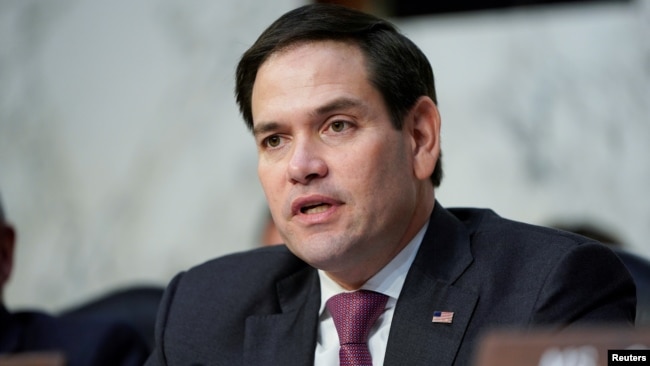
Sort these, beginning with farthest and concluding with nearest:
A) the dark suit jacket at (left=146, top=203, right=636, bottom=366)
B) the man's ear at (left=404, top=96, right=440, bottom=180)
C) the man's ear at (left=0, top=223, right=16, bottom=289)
A: the man's ear at (left=0, top=223, right=16, bottom=289)
the man's ear at (left=404, top=96, right=440, bottom=180)
the dark suit jacket at (left=146, top=203, right=636, bottom=366)

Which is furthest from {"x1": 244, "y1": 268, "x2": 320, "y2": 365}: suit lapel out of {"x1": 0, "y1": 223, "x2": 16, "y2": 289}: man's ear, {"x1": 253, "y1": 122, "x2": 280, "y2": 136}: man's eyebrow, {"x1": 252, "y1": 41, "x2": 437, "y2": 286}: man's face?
{"x1": 0, "y1": 223, "x2": 16, "y2": 289}: man's ear

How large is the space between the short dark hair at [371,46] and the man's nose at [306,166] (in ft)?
0.70

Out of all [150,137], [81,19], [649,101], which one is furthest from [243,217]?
[649,101]

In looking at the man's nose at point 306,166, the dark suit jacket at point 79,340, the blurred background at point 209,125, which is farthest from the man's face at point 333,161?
the blurred background at point 209,125

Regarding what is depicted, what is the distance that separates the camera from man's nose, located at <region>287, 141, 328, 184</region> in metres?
2.08

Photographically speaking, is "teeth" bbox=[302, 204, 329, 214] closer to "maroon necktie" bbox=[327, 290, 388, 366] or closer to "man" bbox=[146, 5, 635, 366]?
"man" bbox=[146, 5, 635, 366]

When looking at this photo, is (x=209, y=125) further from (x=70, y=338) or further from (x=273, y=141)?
(x=273, y=141)

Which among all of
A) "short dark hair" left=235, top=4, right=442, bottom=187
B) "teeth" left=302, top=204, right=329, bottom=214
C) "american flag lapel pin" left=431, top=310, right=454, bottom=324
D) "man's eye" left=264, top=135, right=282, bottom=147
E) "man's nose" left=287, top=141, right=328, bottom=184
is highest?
"short dark hair" left=235, top=4, right=442, bottom=187

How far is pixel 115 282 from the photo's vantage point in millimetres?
4965

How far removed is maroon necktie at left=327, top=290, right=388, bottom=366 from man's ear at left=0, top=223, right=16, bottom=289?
4.11 ft

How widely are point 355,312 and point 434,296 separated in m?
0.17

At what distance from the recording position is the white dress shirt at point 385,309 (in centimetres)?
215

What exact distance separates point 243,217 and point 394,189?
258cm

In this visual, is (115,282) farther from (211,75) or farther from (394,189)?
(394,189)
